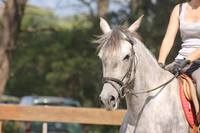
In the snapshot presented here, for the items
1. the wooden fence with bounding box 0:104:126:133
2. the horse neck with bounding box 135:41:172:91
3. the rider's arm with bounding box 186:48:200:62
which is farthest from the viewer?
the wooden fence with bounding box 0:104:126:133

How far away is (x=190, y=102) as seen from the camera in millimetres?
6684

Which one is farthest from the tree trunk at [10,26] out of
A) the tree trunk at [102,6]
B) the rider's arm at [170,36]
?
the rider's arm at [170,36]

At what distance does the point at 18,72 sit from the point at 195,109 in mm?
22315

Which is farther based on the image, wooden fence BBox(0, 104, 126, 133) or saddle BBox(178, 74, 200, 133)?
wooden fence BBox(0, 104, 126, 133)

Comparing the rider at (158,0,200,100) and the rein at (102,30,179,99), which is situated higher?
the rider at (158,0,200,100)

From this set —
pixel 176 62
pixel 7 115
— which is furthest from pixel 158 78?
pixel 7 115

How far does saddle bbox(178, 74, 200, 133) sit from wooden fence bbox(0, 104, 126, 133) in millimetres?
2983

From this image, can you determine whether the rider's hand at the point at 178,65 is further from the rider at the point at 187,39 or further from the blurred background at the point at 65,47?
the blurred background at the point at 65,47

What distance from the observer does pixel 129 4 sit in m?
20.0

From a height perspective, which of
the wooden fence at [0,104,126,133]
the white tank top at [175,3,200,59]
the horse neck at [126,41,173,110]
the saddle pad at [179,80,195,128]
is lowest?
the saddle pad at [179,80,195,128]

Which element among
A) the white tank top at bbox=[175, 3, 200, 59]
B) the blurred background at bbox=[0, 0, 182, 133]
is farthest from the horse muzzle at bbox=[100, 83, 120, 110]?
the blurred background at bbox=[0, 0, 182, 133]

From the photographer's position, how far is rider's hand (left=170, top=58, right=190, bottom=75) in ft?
22.0

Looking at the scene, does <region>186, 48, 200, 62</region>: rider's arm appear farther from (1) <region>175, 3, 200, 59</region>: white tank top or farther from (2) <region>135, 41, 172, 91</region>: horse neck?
(2) <region>135, 41, 172, 91</region>: horse neck

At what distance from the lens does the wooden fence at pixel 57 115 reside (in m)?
9.59
